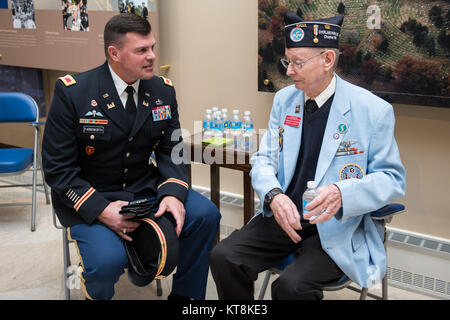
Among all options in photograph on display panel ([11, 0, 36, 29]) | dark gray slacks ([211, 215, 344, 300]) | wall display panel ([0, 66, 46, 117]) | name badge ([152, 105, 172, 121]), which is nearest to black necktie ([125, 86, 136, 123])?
name badge ([152, 105, 172, 121])

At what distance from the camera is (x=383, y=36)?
2.71 m

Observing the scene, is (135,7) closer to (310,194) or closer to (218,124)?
(218,124)

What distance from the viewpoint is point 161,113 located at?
2561 millimetres

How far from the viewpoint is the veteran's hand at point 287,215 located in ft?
6.72

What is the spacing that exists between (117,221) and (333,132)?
42.7 inches

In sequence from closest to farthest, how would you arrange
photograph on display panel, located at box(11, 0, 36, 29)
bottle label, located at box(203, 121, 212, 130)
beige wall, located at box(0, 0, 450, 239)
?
beige wall, located at box(0, 0, 450, 239) → bottle label, located at box(203, 121, 212, 130) → photograph on display panel, located at box(11, 0, 36, 29)

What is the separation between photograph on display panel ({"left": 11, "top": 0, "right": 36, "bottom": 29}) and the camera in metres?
4.42

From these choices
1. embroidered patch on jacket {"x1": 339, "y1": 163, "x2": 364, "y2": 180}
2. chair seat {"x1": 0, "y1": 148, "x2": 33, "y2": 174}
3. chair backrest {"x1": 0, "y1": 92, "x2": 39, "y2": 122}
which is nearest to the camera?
embroidered patch on jacket {"x1": 339, "y1": 163, "x2": 364, "y2": 180}

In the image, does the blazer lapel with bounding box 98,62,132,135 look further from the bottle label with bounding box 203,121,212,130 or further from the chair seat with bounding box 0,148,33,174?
the chair seat with bounding box 0,148,33,174

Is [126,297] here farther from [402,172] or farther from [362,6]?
[362,6]

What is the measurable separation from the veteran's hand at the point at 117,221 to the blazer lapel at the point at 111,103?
40 centimetres

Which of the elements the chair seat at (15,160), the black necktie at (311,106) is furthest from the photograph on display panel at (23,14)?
the black necktie at (311,106)

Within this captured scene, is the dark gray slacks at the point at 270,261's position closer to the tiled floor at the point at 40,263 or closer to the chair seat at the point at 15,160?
the tiled floor at the point at 40,263

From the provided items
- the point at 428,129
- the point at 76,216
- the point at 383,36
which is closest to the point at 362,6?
the point at 383,36
